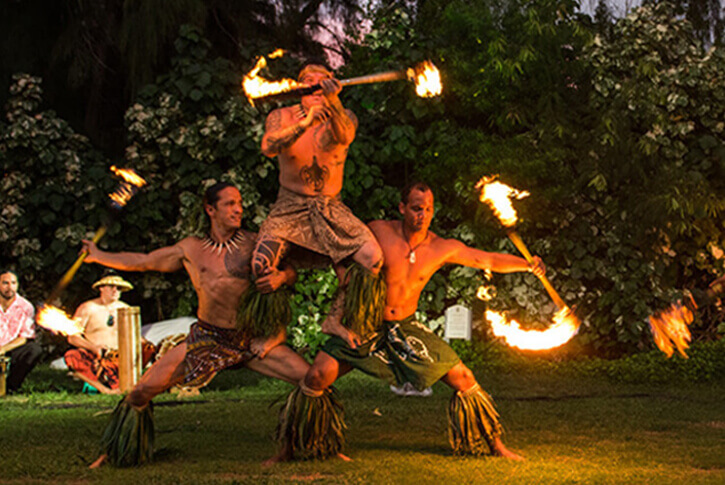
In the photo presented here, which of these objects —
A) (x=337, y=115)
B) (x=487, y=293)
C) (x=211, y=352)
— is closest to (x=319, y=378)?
(x=211, y=352)

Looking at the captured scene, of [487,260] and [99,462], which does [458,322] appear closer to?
[487,260]

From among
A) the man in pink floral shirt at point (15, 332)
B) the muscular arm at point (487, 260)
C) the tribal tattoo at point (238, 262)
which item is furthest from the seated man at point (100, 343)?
the muscular arm at point (487, 260)

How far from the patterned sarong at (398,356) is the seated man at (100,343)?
14.1ft

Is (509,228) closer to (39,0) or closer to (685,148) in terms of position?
(685,148)

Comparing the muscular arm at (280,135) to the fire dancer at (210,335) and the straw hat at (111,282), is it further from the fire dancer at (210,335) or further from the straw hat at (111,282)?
the straw hat at (111,282)

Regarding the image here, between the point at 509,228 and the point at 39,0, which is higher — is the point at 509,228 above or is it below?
below

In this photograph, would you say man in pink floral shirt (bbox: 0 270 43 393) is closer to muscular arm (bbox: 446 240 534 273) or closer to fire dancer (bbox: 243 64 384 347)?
fire dancer (bbox: 243 64 384 347)

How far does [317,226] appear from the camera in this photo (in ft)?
16.8

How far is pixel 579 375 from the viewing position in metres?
9.58

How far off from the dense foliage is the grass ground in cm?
151

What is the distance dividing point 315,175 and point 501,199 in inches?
41.1

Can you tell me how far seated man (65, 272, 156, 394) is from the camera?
877 cm

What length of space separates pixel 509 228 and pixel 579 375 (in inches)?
183

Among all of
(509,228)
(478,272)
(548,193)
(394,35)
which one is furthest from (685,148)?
(509,228)
